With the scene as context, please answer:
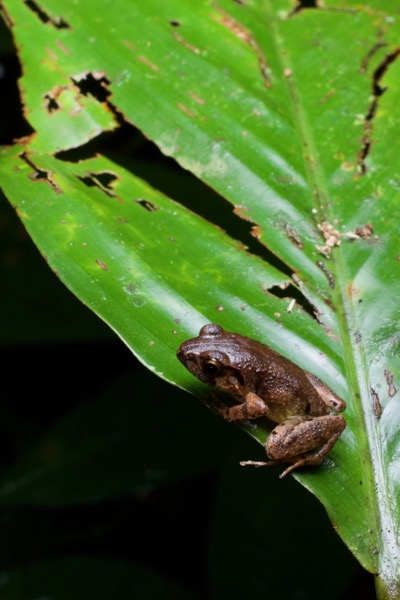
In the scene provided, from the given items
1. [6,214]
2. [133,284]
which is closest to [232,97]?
[133,284]

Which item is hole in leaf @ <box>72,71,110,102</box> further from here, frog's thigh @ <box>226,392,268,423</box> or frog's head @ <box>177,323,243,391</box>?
frog's thigh @ <box>226,392,268,423</box>

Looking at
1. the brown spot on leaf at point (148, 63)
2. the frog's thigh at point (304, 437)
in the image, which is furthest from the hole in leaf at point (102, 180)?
the frog's thigh at point (304, 437)

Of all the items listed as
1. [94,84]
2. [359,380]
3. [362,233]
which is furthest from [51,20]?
[359,380]

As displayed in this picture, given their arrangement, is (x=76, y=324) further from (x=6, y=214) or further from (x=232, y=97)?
(x=232, y=97)

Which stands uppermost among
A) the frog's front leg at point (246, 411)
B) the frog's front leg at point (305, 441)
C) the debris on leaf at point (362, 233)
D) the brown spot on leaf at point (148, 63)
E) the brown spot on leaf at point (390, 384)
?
the debris on leaf at point (362, 233)

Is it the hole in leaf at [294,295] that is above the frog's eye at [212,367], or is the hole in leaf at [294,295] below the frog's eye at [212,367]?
above

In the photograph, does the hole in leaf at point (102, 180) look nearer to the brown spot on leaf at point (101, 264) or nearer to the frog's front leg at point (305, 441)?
the brown spot on leaf at point (101, 264)

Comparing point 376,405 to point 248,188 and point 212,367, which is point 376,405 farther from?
point 248,188
